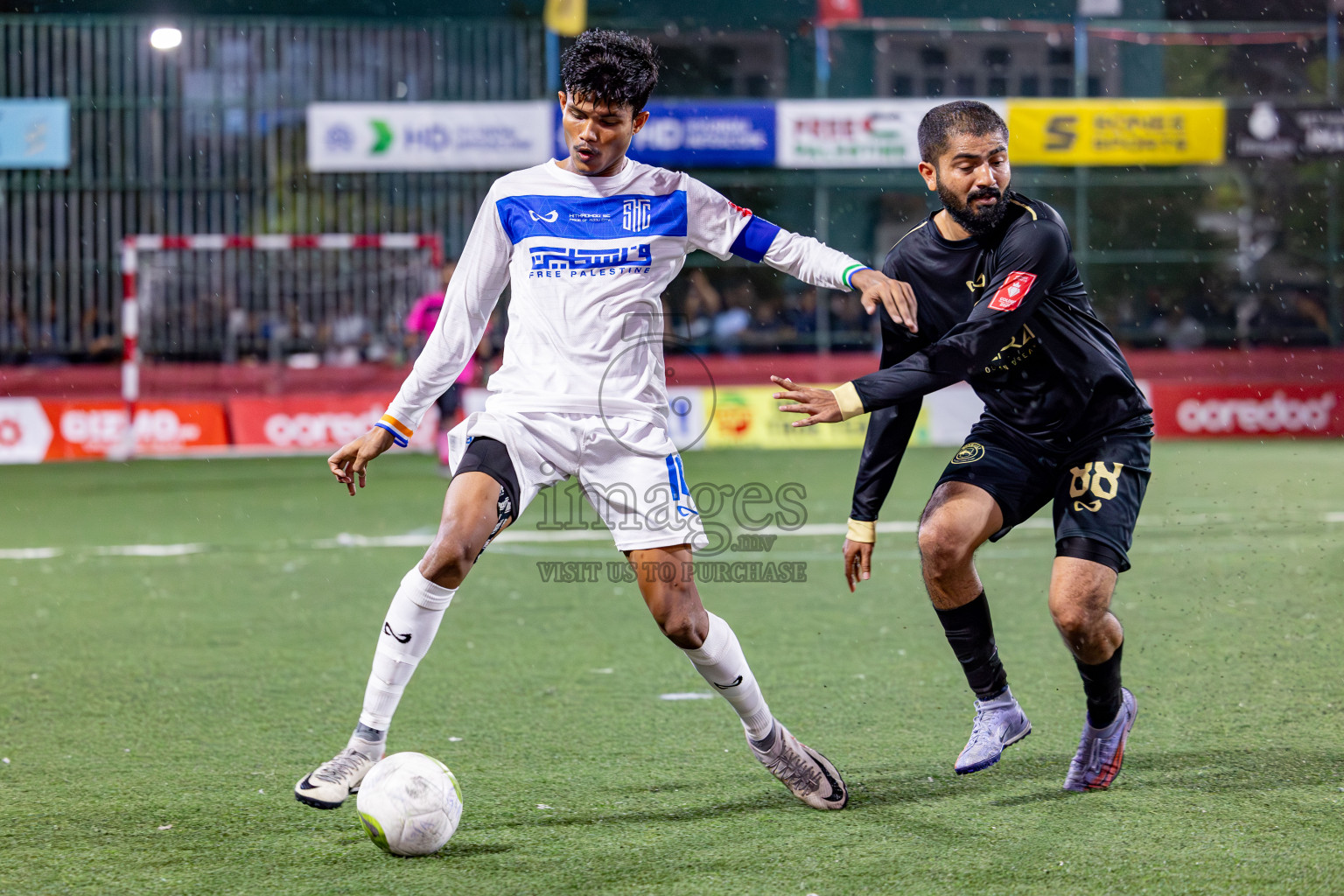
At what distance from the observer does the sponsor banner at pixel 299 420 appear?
17.0m

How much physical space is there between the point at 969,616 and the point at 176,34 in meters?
18.9

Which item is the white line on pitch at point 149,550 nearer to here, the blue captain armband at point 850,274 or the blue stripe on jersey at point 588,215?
the blue stripe on jersey at point 588,215

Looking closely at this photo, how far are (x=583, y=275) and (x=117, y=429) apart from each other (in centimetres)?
1452

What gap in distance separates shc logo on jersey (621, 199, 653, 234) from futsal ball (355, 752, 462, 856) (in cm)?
150

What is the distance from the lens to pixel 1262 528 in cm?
963

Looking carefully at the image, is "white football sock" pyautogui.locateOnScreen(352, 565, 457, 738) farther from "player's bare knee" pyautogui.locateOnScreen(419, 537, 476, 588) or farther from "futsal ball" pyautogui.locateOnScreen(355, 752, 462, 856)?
"futsal ball" pyautogui.locateOnScreen(355, 752, 462, 856)

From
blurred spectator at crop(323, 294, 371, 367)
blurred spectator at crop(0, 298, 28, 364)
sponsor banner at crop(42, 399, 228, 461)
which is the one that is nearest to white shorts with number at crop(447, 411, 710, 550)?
A: sponsor banner at crop(42, 399, 228, 461)

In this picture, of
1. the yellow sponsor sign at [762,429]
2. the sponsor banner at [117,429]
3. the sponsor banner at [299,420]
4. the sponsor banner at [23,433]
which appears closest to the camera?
the sponsor banner at [23,433]

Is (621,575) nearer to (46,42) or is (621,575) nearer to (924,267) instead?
(924,267)

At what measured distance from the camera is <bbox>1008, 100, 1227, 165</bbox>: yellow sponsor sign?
20.4 m

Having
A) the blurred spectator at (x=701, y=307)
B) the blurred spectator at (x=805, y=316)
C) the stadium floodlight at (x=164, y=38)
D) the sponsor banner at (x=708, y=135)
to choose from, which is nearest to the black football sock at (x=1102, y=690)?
the blurred spectator at (x=701, y=307)

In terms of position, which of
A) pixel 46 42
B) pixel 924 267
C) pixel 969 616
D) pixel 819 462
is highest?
pixel 46 42

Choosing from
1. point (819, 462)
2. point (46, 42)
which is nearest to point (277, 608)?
point (819, 462)

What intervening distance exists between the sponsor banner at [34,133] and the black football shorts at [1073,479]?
17894 millimetres
